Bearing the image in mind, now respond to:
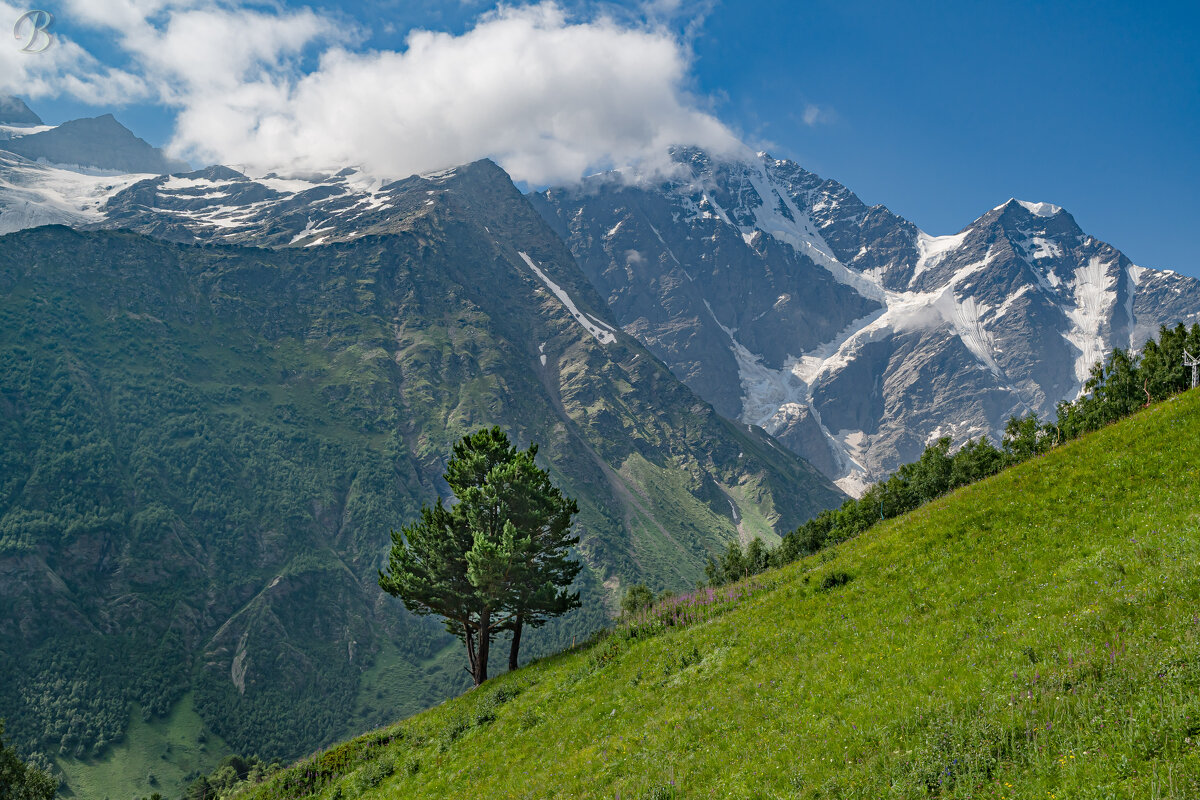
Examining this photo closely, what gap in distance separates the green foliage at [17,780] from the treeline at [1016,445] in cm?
5540

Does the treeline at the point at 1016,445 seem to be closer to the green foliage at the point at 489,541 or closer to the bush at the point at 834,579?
the bush at the point at 834,579

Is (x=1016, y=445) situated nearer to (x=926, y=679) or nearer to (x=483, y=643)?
(x=483, y=643)

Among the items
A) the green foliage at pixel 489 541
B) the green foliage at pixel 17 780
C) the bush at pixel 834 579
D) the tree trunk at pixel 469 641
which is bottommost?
the green foliage at pixel 17 780

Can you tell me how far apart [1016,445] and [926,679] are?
67.9 m

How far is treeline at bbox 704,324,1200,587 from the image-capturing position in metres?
54.8

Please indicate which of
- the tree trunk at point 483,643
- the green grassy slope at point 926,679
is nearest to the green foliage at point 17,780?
the green grassy slope at point 926,679

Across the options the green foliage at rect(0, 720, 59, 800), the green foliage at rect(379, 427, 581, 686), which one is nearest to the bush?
the green foliage at rect(379, 427, 581, 686)

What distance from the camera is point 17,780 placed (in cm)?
4575

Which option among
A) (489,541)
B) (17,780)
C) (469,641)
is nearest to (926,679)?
(489,541)

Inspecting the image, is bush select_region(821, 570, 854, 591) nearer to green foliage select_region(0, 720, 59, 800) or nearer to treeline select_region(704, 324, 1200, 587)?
treeline select_region(704, 324, 1200, 587)

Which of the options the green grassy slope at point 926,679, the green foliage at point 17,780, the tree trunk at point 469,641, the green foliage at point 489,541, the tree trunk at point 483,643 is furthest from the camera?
the green foliage at point 17,780

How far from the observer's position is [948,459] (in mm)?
90562

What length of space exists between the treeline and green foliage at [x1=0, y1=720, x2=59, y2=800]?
55.4 m

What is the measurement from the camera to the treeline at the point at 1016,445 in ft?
180
